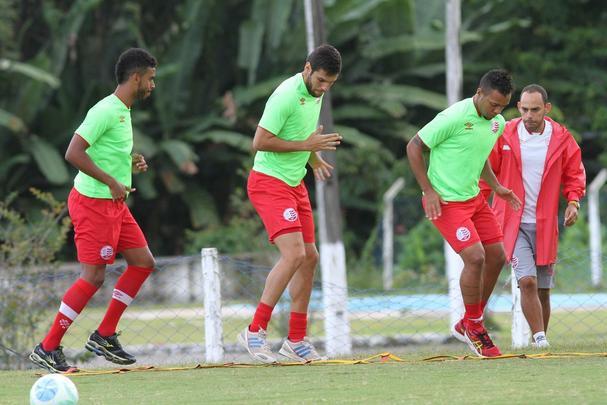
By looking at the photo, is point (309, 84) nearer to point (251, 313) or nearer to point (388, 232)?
point (251, 313)

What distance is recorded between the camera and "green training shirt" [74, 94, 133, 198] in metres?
8.74

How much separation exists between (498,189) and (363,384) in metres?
2.49

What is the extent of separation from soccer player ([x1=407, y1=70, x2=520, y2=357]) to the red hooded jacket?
1.55 feet

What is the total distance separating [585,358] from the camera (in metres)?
8.62

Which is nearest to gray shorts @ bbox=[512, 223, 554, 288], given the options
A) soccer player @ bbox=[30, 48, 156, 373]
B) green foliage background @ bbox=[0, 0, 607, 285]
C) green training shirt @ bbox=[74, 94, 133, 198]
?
soccer player @ bbox=[30, 48, 156, 373]

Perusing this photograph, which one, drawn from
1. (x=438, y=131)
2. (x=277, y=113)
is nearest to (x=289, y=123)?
(x=277, y=113)

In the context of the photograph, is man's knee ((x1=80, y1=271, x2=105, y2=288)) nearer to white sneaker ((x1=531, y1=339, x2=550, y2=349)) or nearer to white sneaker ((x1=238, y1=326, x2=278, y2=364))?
white sneaker ((x1=238, y1=326, x2=278, y2=364))

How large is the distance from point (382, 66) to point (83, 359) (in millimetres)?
16343

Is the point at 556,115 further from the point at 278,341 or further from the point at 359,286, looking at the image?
the point at 278,341

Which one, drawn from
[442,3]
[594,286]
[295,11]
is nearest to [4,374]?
[594,286]

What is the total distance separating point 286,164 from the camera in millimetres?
9031

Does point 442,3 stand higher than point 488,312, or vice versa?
point 442,3

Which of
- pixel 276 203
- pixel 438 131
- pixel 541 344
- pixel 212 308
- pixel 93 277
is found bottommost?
pixel 541 344

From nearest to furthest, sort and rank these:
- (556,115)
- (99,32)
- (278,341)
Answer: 1. (278,341)
2. (556,115)
3. (99,32)
